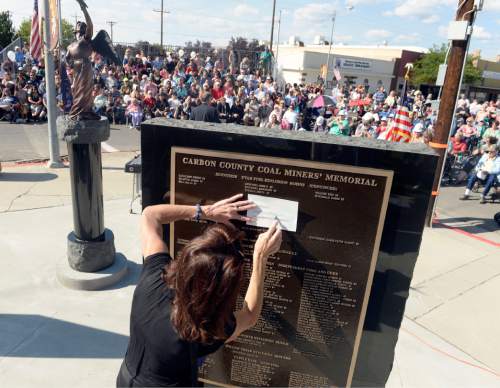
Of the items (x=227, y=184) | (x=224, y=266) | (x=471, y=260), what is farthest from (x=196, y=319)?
(x=471, y=260)

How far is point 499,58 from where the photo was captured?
68.2 m

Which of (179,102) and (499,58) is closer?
(179,102)

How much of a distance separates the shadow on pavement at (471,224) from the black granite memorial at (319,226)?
231 inches

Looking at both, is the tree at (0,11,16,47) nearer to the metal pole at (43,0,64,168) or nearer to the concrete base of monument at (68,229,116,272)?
the metal pole at (43,0,64,168)

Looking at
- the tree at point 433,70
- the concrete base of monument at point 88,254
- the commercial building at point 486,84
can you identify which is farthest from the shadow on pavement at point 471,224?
the commercial building at point 486,84

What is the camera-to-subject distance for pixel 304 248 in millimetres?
2158

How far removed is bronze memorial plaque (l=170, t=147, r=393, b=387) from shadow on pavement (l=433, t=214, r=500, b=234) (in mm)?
5887

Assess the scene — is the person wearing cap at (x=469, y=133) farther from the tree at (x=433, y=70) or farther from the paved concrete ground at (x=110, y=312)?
the tree at (x=433, y=70)

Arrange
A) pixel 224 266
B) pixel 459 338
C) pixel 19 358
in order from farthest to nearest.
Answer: pixel 459 338, pixel 19 358, pixel 224 266

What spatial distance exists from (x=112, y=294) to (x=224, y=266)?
3.18 meters

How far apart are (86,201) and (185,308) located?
10.1 feet

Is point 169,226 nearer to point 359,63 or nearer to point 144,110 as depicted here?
point 144,110

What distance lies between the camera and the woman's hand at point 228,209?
2.11m

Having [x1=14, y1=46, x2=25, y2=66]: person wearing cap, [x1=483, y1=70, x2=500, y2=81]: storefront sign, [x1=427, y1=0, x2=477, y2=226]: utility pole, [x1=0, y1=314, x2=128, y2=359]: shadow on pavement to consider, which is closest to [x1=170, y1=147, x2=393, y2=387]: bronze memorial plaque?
[x1=0, y1=314, x2=128, y2=359]: shadow on pavement
